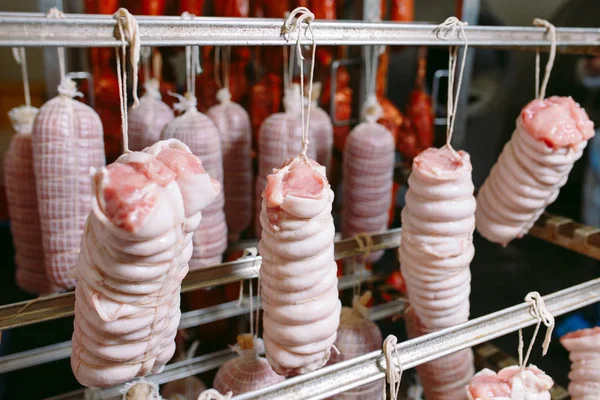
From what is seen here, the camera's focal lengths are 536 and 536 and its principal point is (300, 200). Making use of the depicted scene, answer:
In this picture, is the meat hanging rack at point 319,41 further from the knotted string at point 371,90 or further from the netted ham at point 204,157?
the knotted string at point 371,90

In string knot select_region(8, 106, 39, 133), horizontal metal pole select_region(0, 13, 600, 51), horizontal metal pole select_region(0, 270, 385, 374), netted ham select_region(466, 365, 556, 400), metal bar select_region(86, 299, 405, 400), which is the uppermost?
horizontal metal pole select_region(0, 13, 600, 51)

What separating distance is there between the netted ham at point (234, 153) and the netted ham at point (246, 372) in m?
0.91

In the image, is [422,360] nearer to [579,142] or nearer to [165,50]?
[579,142]

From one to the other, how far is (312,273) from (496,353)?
170 cm

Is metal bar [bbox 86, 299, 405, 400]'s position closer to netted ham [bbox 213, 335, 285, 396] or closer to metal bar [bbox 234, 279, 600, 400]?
netted ham [bbox 213, 335, 285, 396]

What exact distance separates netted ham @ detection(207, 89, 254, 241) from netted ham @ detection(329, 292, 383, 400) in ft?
2.95

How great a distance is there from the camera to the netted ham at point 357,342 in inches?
78.5

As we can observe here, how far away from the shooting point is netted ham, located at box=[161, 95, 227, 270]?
6.89 feet

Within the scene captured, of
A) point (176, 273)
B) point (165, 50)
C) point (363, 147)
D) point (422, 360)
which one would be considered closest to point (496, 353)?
point (363, 147)

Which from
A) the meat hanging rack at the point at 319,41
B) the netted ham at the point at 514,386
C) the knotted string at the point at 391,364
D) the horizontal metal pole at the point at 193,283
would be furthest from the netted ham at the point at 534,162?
the knotted string at the point at 391,364

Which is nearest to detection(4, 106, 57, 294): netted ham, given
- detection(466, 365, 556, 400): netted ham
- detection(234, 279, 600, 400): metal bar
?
detection(234, 279, 600, 400): metal bar

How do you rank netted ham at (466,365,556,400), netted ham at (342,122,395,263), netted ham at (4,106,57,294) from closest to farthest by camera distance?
1. netted ham at (466,365,556,400)
2. netted ham at (4,106,57,294)
3. netted ham at (342,122,395,263)

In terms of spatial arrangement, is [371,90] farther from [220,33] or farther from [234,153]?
[220,33]

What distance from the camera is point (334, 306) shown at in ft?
4.56
